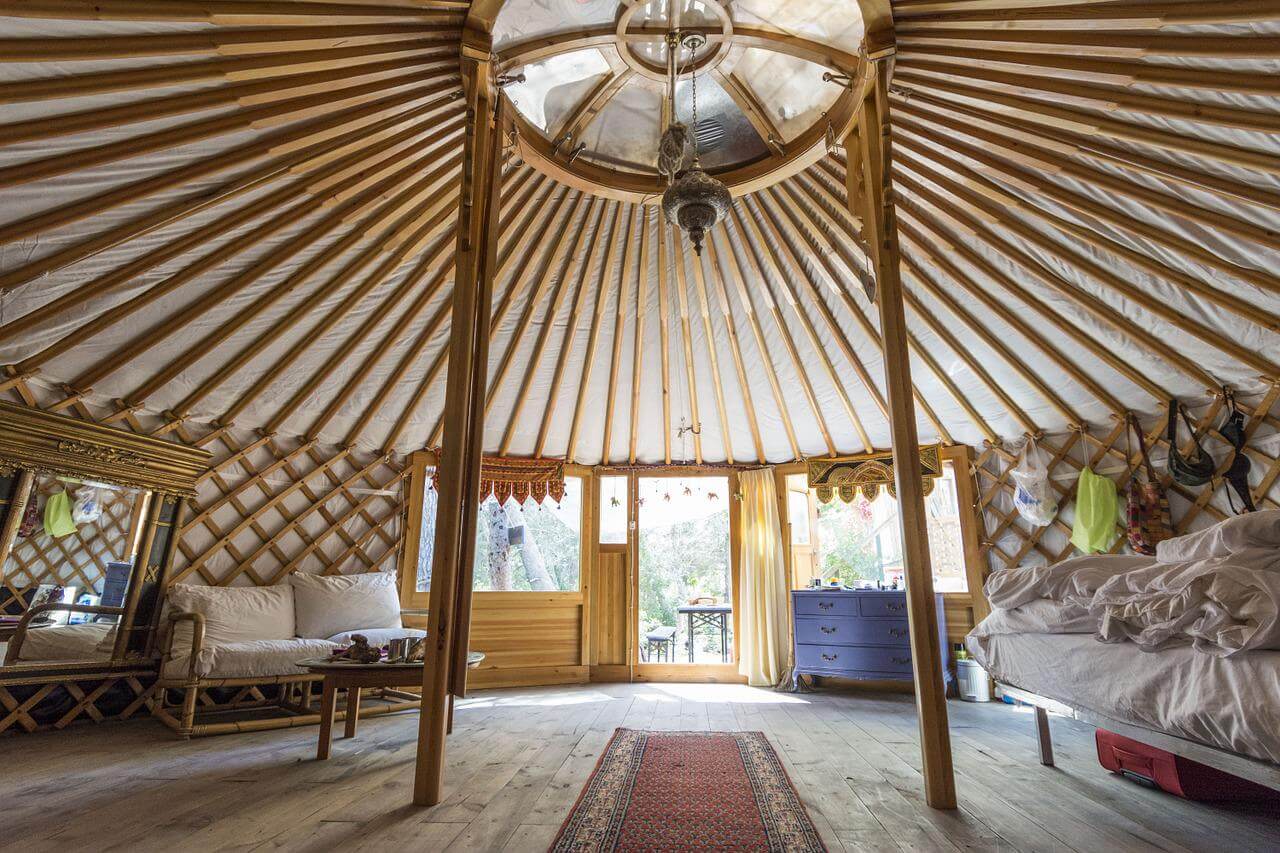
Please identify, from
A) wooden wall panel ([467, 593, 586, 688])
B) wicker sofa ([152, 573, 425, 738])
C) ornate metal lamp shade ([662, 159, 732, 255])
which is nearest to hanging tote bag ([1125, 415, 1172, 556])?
ornate metal lamp shade ([662, 159, 732, 255])

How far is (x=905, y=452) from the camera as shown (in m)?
2.10

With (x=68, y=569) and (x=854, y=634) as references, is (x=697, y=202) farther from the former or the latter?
(x=68, y=569)

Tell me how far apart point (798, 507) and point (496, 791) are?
3.66 metres

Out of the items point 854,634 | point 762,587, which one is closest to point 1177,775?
point 854,634

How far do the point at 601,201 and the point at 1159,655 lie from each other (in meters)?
2.77

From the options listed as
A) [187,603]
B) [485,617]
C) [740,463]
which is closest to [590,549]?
[485,617]

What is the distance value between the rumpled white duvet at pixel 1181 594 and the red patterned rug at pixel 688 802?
1018 mm

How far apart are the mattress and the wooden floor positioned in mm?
328

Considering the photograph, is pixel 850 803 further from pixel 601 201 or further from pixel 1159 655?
pixel 601 201

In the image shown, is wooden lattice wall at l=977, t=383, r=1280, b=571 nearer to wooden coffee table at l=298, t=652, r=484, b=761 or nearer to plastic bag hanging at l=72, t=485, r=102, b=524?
wooden coffee table at l=298, t=652, r=484, b=761

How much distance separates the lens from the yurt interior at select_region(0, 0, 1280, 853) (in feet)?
6.07

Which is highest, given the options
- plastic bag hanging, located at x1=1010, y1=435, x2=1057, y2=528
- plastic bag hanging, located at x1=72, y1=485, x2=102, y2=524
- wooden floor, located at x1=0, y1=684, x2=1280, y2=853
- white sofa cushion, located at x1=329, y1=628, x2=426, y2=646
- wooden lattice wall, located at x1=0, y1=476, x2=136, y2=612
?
plastic bag hanging, located at x1=1010, y1=435, x2=1057, y2=528

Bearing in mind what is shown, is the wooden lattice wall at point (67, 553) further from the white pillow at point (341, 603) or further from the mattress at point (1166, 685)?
the mattress at point (1166, 685)

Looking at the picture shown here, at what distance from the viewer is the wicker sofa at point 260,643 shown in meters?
3.02
